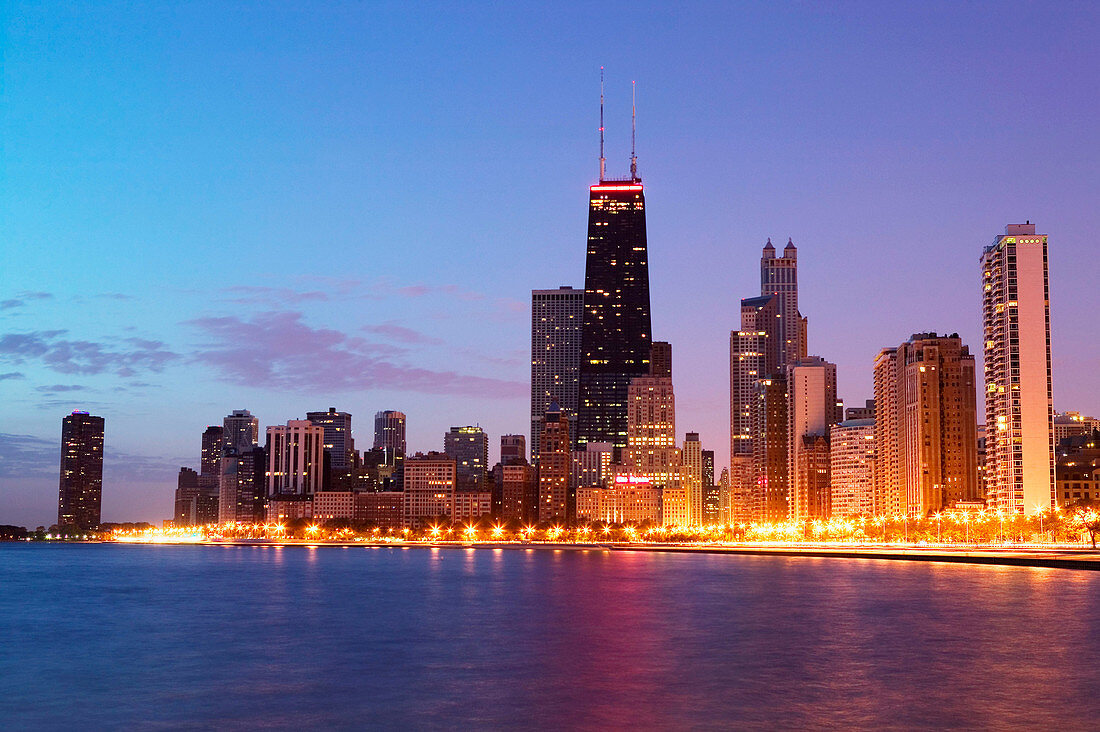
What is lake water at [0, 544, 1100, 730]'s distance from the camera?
52781mm

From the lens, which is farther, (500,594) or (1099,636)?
(500,594)

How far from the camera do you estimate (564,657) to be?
7269 cm

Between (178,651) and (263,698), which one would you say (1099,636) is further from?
(178,651)

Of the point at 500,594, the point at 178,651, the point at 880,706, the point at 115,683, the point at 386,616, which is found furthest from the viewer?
the point at 500,594

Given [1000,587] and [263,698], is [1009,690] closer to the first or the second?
[263,698]

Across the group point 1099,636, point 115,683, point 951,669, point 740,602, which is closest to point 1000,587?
point 740,602

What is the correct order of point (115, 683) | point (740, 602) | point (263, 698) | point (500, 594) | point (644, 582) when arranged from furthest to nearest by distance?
point (644, 582)
point (500, 594)
point (740, 602)
point (115, 683)
point (263, 698)

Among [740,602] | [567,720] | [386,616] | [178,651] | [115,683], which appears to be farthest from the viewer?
[740,602]

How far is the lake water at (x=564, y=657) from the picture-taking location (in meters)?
52.8

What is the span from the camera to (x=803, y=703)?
180 feet

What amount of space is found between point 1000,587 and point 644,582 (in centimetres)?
4365

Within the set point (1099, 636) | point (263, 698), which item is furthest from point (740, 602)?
point (263, 698)

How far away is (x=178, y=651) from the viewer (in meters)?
79.6

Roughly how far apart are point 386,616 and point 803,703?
55.9 m
